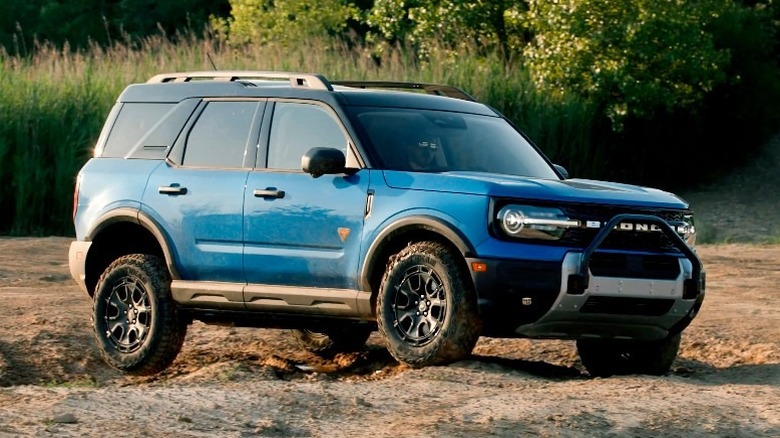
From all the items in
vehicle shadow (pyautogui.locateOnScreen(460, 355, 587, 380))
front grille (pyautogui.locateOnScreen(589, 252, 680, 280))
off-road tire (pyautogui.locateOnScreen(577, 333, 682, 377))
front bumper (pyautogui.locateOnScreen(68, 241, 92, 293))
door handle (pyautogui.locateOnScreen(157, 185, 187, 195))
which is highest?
door handle (pyautogui.locateOnScreen(157, 185, 187, 195))

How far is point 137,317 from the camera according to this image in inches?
426

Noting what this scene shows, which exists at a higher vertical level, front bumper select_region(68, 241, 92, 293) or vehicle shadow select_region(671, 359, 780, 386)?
front bumper select_region(68, 241, 92, 293)

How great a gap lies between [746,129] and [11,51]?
2437 centimetres

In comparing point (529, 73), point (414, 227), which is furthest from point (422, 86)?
point (529, 73)

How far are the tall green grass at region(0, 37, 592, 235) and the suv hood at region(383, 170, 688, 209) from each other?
1453 centimetres

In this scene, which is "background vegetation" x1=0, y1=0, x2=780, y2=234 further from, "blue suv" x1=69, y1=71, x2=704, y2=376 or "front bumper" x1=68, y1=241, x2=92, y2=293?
"blue suv" x1=69, y1=71, x2=704, y2=376

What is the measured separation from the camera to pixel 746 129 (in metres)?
35.9

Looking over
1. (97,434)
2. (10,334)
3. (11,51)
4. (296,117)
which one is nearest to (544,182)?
(296,117)

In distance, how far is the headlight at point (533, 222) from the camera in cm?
923

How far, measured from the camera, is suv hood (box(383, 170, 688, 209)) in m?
9.30

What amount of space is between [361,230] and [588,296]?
4.65ft

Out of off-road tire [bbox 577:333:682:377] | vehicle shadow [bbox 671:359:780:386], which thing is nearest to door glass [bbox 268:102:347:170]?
off-road tire [bbox 577:333:682:377]

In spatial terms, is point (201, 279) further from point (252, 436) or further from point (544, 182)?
point (252, 436)

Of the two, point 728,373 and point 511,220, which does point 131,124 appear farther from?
point 728,373
